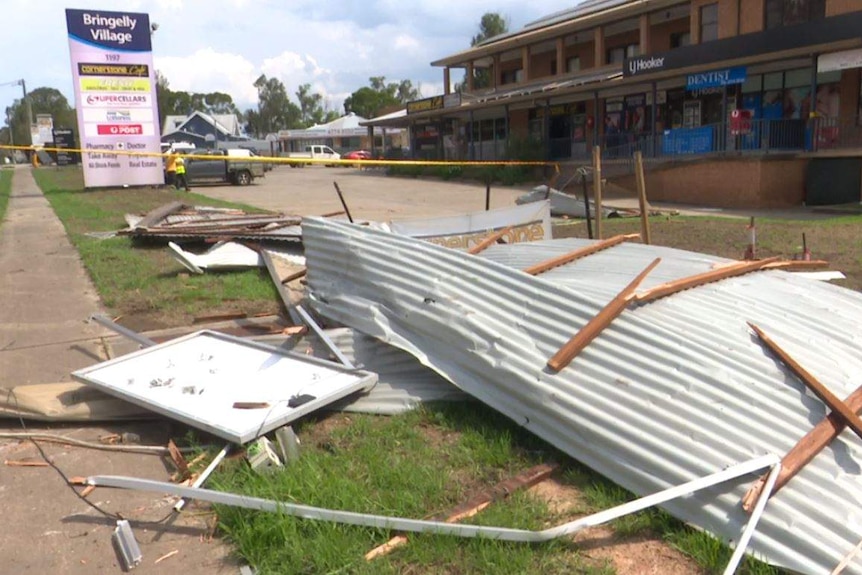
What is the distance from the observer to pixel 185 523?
359 centimetres

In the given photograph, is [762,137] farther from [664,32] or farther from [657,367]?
[657,367]

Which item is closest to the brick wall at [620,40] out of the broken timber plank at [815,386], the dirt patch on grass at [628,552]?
the broken timber plank at [815,386]

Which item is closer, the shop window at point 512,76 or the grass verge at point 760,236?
the grass verge at point 760,236

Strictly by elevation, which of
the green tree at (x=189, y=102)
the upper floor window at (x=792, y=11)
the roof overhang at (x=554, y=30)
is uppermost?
the green tree at (x=189, y=102)

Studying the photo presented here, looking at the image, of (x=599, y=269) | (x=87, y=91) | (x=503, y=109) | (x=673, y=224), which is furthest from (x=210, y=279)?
(x=503, y=109)

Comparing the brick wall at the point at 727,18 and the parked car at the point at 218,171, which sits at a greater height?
the brick wall at the point at 727,18

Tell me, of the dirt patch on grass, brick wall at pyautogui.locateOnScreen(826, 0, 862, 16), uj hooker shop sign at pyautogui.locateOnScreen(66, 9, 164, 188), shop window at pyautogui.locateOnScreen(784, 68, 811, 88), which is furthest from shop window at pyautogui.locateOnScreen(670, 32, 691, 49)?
the dirt patch on grass

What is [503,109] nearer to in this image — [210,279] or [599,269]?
[210,279]

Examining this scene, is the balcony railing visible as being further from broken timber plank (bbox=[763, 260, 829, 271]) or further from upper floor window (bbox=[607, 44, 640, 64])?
broken timber plank (bbox=[763, 260, 829, 271])

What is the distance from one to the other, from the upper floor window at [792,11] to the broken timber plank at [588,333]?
25004mm

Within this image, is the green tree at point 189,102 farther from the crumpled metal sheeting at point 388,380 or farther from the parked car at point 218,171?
the crumpled metal sheeting at point 388,380

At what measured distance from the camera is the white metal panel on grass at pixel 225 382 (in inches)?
167

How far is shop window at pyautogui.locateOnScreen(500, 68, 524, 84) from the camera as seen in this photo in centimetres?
4283

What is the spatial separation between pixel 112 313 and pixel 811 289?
670 centimetres
